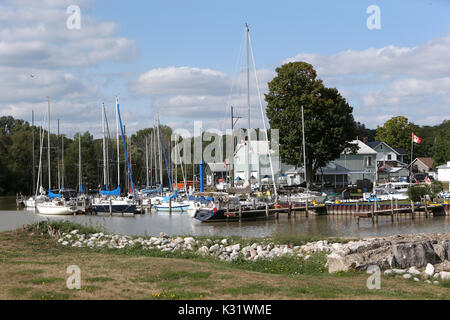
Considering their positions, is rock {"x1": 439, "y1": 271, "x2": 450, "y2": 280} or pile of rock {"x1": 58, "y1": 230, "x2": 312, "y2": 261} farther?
pile of rock {"x1": 58, "y1": 230, "x2": 312, "y2": 261}

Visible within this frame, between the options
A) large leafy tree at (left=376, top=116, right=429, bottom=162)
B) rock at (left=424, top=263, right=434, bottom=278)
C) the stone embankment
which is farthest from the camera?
large leafy tree at (left=376, top=116, right=429, bottom=162)

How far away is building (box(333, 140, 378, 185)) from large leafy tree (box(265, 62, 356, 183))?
18.7 meters

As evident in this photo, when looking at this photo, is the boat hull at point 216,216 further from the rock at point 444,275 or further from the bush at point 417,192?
the rock at point 444,275

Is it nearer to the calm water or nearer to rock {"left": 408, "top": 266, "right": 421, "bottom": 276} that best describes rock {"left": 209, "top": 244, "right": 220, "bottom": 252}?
rock {"left": 408, "top": 266, "right": 421, "bottom": 276}

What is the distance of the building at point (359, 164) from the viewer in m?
89.1

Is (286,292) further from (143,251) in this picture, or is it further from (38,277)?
(143,251)

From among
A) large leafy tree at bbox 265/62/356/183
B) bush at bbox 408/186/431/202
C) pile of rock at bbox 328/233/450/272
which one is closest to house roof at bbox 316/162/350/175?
large leafy tree at bbox 265/62/356/183

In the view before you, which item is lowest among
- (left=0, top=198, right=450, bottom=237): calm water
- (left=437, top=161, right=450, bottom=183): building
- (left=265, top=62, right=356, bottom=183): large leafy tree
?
(left=0, top=198, right=450, bottom=237): calm water

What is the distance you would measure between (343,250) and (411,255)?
2838 mm

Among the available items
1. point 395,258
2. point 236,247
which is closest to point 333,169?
point 236,247

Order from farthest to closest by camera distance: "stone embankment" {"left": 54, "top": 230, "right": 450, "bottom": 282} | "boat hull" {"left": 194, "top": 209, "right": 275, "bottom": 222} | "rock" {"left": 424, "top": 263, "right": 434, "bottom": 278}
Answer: "boat hull" {"left": 194, "top": 209, "right": 275, "bottom": 222}, "stone embankment" {"left": 54, "top": 230, "right": 450, "bottom": 282}, "rock" {"left": 424, "top": 263, "right": 434, "bottom": 278}

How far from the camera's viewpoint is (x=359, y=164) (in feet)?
297

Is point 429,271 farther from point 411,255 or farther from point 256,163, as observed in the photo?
point 256,163

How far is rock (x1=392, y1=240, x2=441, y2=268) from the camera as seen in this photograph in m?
18.3
